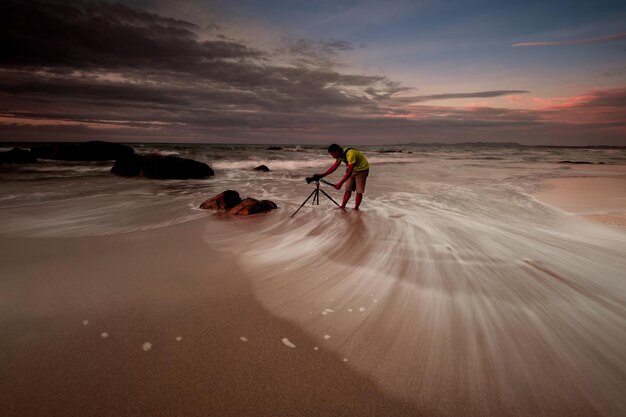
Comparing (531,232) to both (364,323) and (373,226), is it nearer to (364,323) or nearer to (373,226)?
(373,226)

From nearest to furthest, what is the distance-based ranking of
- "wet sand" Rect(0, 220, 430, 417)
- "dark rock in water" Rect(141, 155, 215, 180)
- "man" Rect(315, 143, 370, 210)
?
"wet sand" Rect(0, 220, 430, 417), "man" Rect(315, 143, 370, 210), "dark rock in water" Rect(141, 155, 215, 180)

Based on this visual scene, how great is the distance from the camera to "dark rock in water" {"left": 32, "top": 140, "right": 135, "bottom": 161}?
85.8 ft

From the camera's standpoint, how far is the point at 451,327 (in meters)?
2.59

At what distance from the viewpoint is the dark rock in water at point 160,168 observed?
15000 millimetres

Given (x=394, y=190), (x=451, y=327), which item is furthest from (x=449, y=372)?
(x=394, y=190)

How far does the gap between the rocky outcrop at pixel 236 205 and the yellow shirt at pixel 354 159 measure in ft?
7.49

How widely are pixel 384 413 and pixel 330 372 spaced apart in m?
0.43

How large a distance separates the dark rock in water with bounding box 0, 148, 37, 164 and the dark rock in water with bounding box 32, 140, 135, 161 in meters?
3.10

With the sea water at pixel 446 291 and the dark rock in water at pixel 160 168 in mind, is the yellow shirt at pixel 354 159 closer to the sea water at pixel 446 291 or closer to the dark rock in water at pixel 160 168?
the sea water at pixel 446 291

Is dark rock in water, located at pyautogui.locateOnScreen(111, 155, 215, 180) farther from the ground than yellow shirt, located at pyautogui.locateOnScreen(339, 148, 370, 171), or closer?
closer

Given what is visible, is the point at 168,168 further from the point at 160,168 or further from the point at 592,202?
the point at 592,202

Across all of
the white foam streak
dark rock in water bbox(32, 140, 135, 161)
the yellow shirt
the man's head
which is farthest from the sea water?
dark rock in water bbox(32, 140, 135, 161)

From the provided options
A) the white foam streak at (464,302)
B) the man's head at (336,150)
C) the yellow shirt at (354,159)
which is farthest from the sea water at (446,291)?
the man's head at (336,150)

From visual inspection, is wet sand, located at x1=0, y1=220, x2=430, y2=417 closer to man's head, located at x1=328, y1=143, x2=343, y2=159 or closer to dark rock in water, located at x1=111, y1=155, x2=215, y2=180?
man's head, located at x1=328, y1=143, x2=343, y2=159
